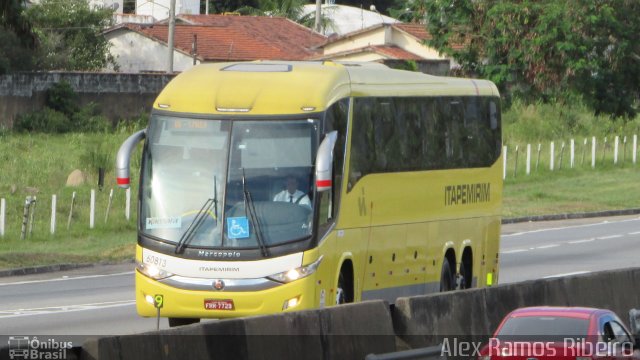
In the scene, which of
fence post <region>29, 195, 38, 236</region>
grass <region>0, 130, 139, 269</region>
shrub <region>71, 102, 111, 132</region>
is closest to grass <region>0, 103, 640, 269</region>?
grass <region>0, 130, 139, 269</region>

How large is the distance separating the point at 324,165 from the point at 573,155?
40.3m

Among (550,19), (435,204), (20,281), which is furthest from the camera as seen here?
(550,19)

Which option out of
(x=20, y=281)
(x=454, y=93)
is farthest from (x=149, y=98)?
(x=454, y=93)

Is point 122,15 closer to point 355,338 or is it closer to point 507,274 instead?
point 507,274

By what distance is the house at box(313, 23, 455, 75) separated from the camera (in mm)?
69438

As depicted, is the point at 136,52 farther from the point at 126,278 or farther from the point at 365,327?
the point at 365,327

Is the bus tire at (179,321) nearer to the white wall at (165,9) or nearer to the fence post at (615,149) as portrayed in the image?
the fence post at (615,149)

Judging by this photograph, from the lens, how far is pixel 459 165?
2280cm

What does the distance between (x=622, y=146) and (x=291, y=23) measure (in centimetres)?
2379

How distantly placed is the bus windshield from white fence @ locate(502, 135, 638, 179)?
34885mm

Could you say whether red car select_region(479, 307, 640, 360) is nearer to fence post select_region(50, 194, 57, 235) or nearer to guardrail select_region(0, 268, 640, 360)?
guardrail select_region(0, 268, 640, 360)

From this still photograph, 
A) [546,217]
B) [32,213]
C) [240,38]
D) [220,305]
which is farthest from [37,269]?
[240,38]

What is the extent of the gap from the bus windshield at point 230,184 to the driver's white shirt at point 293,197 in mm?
12

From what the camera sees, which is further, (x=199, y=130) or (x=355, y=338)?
(x=199, y=130)
